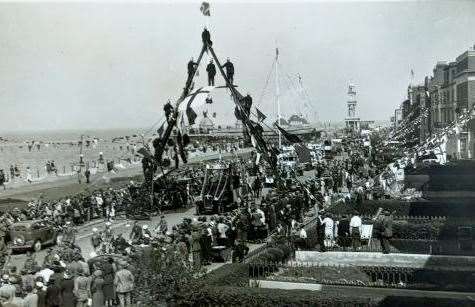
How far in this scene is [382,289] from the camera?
44.9ft

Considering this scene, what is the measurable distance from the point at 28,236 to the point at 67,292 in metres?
10.4

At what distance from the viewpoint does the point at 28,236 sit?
2166cm

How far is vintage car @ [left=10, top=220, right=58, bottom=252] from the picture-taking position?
70.7 feet

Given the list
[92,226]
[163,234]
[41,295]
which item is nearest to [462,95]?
[92,226]

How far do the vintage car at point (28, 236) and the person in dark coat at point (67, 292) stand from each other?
10119 mm

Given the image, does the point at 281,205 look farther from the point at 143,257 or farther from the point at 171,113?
the point at 143,257

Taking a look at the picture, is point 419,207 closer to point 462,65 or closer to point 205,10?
point 205,10

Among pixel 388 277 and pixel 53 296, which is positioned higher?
pixel 53 296

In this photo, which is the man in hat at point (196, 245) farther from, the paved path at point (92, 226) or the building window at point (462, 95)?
the building window at point (462, 95)

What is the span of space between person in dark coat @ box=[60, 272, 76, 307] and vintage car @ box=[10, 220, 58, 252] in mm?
10119

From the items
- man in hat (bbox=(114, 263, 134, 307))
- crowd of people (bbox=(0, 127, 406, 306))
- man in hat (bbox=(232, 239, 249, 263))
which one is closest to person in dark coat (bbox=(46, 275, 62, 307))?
crowd of people (bbox=(0, 127, 406, 306))

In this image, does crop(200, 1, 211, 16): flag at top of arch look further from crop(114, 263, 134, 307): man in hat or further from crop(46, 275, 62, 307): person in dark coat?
crop(46, 275, 62, 307): person in dark coat

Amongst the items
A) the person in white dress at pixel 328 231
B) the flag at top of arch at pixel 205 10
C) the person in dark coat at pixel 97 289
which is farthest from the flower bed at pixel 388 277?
the flag at top of arch at pixel 205 10

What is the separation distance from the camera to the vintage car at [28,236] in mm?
21562
